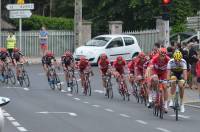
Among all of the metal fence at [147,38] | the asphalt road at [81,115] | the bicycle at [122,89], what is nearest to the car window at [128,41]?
the metal fence at [147,38]

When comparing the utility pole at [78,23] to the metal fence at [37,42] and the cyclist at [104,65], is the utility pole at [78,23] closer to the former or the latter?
the metal fence at [37,42]

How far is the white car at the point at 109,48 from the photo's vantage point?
41.3 metres

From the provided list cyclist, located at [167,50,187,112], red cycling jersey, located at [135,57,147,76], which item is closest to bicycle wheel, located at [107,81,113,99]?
red cycling jersey, located at [135,57,147,76]

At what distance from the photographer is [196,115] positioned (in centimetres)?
2105

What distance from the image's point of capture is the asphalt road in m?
17.5

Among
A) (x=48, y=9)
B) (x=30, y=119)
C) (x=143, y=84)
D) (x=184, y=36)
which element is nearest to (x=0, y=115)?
(x=30, y=119)

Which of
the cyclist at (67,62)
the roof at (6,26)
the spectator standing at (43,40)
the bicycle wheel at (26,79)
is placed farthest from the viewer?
the roof at (6,26)

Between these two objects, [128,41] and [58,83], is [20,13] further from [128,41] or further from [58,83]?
[58,83]

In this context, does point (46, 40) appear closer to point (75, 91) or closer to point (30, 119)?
point (75, 91)

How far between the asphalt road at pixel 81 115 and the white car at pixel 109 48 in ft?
42.0

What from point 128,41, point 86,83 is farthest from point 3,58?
point 128,41

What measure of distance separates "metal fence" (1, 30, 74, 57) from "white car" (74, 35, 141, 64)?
254 inches

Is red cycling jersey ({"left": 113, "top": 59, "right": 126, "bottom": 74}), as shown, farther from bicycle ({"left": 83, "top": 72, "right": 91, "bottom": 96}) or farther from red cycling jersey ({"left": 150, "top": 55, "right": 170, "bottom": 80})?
red cycling jersey ({"left": 150, "top": 55, "right": 170, "bottom": 80})

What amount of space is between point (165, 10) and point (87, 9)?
109 ft
